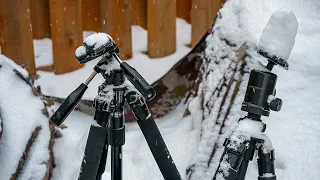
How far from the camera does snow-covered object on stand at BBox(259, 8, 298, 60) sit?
4.64ft

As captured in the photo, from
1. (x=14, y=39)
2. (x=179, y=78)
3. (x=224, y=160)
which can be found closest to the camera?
(x=224, y=160)

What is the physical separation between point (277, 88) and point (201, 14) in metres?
1.66

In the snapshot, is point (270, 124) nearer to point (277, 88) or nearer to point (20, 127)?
point (277, 88)

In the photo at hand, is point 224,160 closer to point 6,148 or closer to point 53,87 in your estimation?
point 6,148

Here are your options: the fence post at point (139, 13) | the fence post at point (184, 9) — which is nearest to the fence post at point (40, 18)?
the fence post at point (139, 13)

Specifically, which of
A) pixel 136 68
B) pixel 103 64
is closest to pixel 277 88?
pixel 103 64

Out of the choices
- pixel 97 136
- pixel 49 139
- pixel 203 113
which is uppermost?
pixel 97 136

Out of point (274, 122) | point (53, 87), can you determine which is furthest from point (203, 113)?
point (53, 87)

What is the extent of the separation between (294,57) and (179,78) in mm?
788

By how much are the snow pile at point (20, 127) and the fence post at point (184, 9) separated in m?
1.56

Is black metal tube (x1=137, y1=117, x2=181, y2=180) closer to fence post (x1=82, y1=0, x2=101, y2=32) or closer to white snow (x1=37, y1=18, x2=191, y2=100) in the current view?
Answer: white snow (x1=37, y1=18, x2=191, y2=100)

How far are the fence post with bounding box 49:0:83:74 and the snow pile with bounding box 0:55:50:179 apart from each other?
0.79m

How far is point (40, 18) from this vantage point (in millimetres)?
3312

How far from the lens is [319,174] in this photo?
1850 millimetres
